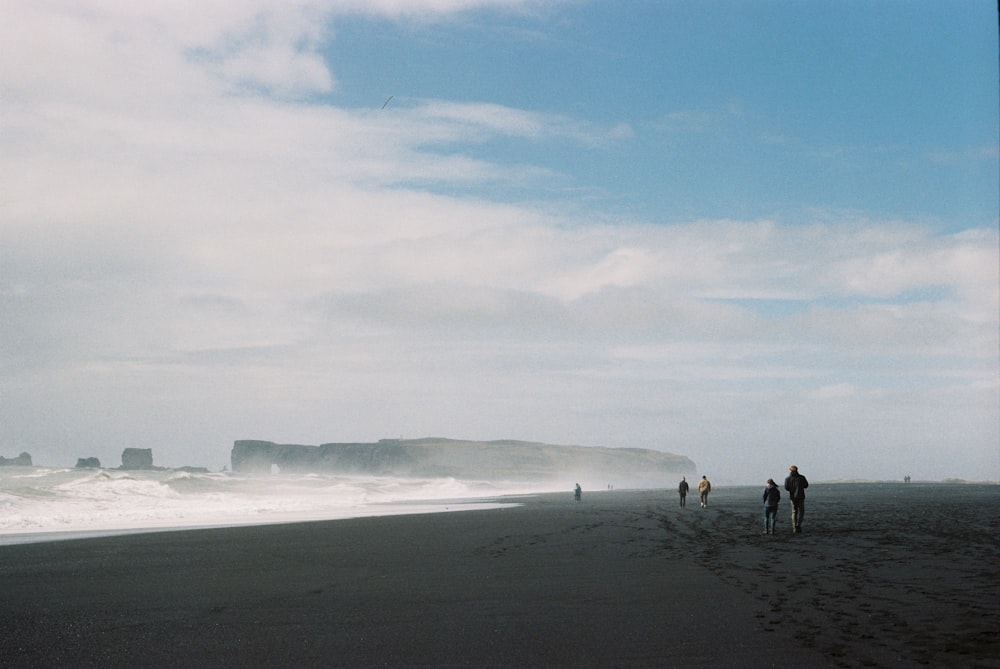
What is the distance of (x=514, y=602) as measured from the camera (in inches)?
465

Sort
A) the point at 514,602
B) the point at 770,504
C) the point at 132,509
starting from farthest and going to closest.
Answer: the point at 132,509 < the point at 770,504 < the point at 514,602

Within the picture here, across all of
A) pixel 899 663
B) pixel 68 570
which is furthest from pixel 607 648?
pixel 68 570

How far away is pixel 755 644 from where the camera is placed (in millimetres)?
8719

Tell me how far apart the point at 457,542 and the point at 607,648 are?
13.6 meters

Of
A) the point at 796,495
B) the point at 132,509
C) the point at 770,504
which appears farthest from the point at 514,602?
the point at 132,509

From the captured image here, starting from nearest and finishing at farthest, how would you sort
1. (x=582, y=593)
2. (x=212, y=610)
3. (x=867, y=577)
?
(x=212, y=610) < (x=582, y=593) < (x=867, y=577)

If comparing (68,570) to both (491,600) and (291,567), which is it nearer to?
(291,567)

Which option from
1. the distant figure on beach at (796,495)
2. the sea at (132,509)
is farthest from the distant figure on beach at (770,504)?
the sea at (132,509)

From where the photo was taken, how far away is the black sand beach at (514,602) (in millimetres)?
8562

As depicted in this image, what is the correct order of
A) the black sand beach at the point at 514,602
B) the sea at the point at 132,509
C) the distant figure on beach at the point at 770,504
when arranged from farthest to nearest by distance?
the sea at the point at 132,509, the distant figure on beach at the point at 770,504, the black sand beach at the point at 514,602

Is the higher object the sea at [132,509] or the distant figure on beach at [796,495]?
the distant figure on beach at [796,495]

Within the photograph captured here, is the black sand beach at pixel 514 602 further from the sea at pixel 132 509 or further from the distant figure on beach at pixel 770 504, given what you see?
the sea at pixel 132 509

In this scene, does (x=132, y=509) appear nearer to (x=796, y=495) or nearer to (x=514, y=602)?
(x=796, y=495)

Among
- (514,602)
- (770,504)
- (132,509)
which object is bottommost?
(132,509)
